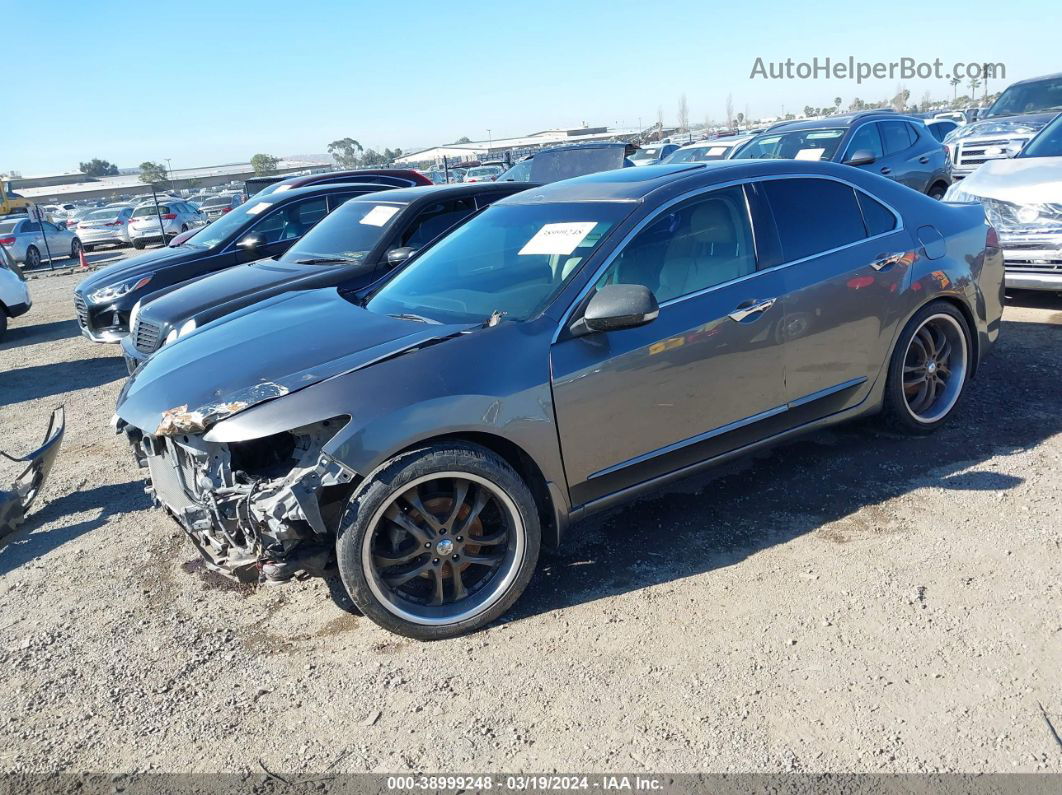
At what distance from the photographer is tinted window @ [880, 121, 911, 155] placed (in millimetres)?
10862

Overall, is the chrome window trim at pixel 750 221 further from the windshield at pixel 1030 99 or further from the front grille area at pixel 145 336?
the windshield at pixel 1030 99

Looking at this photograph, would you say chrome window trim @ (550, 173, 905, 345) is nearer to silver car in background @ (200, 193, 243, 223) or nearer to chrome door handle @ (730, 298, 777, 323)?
chrome door handle @ (730, 298, 777, 323)

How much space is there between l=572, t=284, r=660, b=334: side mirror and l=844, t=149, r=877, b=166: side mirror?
20.5 feet

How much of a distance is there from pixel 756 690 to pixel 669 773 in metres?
0.52

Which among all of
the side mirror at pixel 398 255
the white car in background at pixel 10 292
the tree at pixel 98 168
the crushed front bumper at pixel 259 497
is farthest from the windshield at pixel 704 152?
the tree at pixel 98 168

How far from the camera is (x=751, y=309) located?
382cm

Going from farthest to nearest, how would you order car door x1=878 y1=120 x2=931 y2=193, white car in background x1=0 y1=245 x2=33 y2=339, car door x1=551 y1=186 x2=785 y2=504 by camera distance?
white car in background x1=0 y1=245 x2=33 y2=339 → car door x1=878 y1=120 x2=931 y2=193 → car door x1=551 y1=186 x2=785 y2=504

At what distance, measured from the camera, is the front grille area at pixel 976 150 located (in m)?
12.6

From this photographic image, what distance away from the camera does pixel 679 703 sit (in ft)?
9.11

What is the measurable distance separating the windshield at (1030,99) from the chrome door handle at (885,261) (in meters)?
11.9

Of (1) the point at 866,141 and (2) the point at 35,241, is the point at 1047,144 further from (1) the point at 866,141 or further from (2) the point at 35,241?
(2) the point at 35,241

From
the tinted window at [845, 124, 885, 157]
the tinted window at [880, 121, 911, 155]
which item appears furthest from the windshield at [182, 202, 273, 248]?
the tinted window at [880, 121, 911, 155]

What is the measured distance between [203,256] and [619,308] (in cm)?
660

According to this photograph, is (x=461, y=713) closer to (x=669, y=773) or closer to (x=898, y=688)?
(x=669, y=773)
